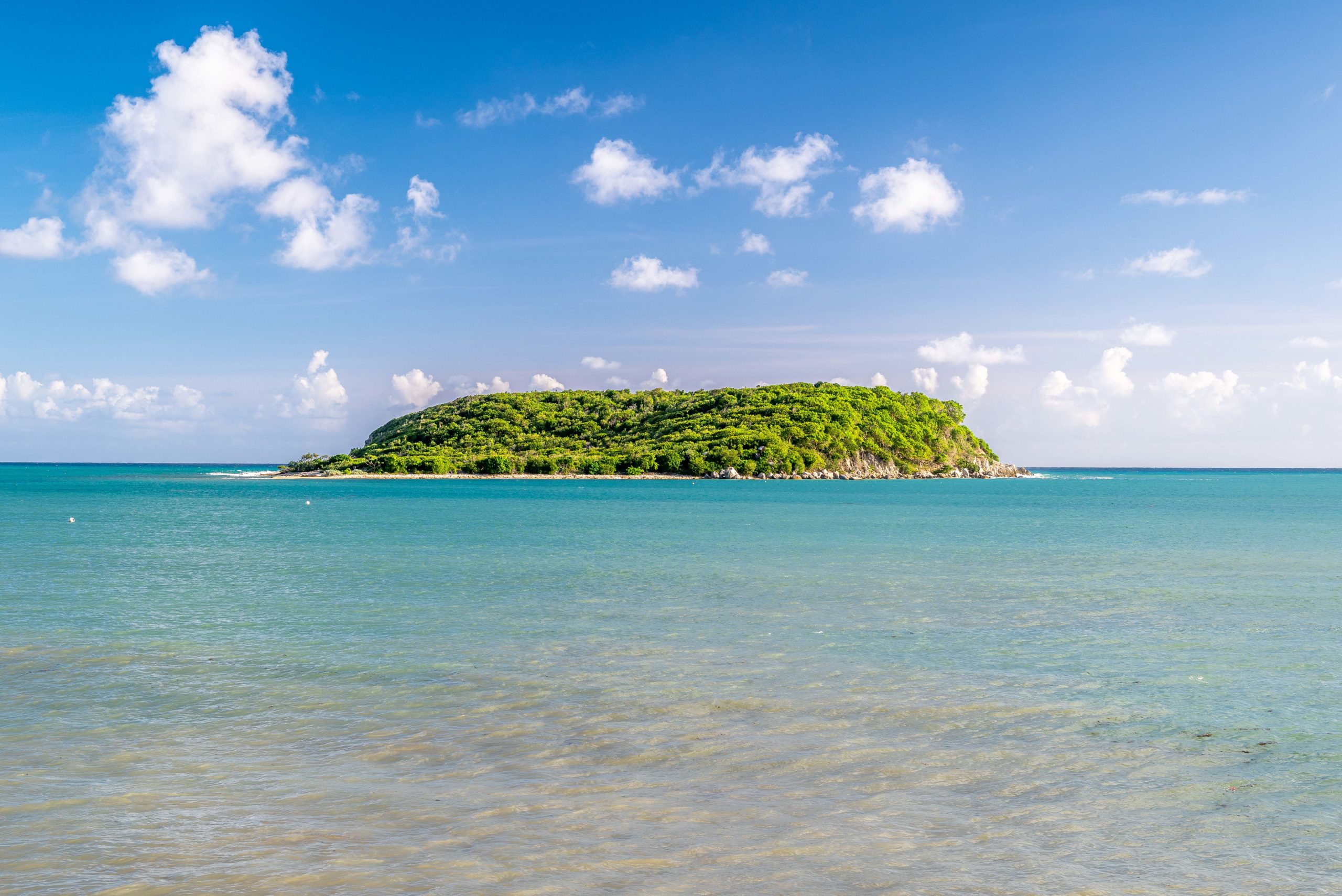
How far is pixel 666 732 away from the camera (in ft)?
39.1

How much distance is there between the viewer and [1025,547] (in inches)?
1759

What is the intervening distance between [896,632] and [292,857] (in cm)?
1495

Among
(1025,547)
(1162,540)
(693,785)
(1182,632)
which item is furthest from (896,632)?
(1162,540)

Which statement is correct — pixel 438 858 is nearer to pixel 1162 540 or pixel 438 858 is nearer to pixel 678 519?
pixel 1162 540

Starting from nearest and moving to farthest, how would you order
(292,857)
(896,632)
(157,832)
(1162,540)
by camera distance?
(292,857)
(157,832)
(896,632)
(1162,540)

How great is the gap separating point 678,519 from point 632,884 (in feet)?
197

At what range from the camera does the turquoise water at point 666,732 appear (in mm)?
7750

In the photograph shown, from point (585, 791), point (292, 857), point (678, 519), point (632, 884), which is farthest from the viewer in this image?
point (678, 519)

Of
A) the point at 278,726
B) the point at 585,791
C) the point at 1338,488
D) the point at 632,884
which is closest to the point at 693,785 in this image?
the point at 585,791

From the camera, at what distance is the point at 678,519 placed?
6725 centimetres

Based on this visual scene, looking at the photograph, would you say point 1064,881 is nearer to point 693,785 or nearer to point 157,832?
point 693,785

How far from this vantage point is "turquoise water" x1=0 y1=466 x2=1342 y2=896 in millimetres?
7750

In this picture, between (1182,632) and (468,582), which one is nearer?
(1182,632)

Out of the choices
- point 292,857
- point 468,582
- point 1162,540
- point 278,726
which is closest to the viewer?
point 292,857
